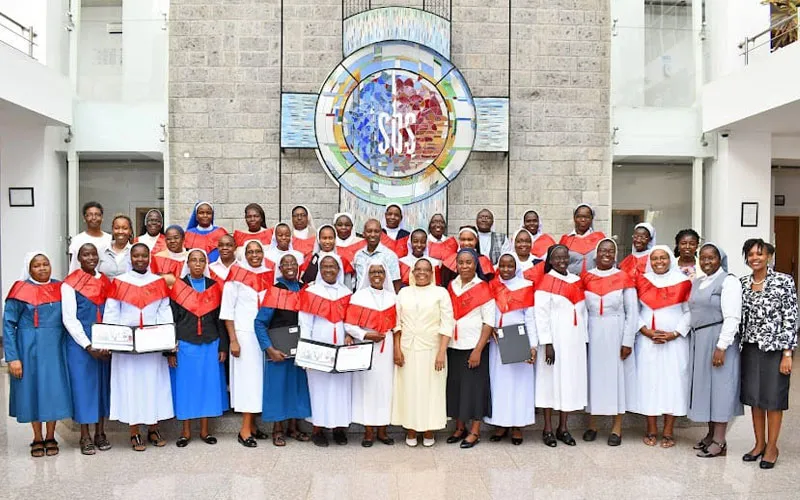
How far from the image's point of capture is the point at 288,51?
9.43 m

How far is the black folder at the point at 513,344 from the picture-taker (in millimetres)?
5355

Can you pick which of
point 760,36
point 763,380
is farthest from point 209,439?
point 760,36

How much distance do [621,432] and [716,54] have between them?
6202mm

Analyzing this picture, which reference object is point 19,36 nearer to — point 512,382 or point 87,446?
point 87,446

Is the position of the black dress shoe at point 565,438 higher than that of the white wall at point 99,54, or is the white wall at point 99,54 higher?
the white wall at point 99,54

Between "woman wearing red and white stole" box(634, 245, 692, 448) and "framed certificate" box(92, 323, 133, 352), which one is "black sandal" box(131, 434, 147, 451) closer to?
"framed certificate" box(92, 323, 133, 352)

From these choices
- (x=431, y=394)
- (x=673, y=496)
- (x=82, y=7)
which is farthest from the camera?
(x=82, y=7)

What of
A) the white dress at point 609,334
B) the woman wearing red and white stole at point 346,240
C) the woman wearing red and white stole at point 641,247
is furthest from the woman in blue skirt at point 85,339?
the woman wearing red and white stole at point 641,247

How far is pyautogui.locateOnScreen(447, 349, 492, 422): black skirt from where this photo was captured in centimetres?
545

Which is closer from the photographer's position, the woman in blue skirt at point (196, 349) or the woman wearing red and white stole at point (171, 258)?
the woman in blue skirt at point (196, 349)

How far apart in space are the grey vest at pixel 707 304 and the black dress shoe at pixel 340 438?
2963 mm

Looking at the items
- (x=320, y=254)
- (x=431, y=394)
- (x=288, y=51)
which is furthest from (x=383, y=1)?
(x=431, y=394)

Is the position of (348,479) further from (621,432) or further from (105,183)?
(105,183)

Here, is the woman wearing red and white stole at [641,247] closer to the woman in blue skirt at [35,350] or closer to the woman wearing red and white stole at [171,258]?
the woman wearing red and white stole at [171,258]
